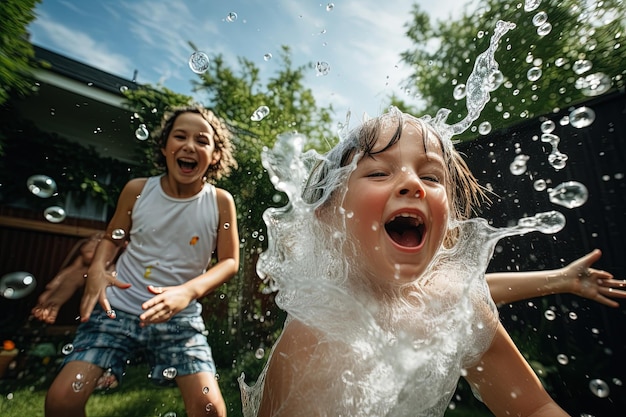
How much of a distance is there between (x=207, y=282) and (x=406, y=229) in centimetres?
129

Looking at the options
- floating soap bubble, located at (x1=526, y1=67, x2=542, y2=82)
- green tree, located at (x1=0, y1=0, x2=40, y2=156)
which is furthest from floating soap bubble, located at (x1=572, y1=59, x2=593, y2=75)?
green tree, located at (x1=0, y1=0, x2=40, y2=156)

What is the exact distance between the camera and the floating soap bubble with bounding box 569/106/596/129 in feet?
13.1

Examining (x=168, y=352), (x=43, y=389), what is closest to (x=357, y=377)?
(x=168, y=352)

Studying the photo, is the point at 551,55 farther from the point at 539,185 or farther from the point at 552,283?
the point at 552,283

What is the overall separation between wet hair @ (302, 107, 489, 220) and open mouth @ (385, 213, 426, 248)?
30 centimetres

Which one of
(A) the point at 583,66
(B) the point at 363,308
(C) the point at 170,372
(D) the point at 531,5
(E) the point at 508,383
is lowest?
(C) the point at 170,372

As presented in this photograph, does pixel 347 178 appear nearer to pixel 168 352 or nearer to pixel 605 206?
pixel 168 352

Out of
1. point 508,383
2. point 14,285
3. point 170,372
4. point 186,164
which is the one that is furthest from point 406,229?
point 14,285

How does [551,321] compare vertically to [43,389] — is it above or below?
above

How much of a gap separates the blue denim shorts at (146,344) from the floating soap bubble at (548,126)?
13.1 feet

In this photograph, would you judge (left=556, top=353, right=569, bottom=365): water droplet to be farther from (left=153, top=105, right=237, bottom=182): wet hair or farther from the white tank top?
(left=153, top=105, right=237, bottom=182): wet hair

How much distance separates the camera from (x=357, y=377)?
1.53 meters

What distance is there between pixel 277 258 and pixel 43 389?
13.7 feet

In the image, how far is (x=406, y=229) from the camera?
1763 mm
